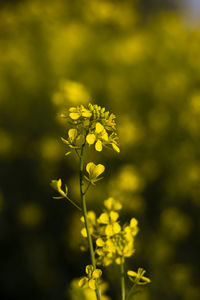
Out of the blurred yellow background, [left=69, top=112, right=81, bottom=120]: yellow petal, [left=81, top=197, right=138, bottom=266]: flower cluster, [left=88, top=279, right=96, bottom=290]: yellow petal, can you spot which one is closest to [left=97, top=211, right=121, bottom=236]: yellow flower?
[left=81, top=197, right=138, bottom=266]: flower cluster

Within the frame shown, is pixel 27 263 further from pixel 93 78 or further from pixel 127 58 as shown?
pixel 127 58

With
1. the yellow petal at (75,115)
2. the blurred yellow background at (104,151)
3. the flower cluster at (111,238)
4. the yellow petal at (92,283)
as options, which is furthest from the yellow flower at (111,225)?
the blurred yellow background at (104,151)

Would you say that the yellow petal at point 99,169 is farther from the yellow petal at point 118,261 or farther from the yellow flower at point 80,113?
the yellow petal at point 118,261

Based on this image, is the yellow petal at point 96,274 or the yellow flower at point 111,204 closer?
the yellow petal at point 96,274

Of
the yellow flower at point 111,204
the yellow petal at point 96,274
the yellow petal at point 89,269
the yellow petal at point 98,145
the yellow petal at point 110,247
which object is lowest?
the yellow petal at point 96,274

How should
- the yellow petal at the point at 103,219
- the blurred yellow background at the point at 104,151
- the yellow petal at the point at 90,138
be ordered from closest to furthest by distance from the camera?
the yellow petal at the point at 90,138 → the yellow petal at the point at 103,219 → the blurred yellow background at the point at 104,151

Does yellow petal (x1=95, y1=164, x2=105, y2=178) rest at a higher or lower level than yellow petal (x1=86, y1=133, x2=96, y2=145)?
lower

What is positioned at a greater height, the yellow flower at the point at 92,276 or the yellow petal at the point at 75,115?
the yellow petal at the point at 75,115

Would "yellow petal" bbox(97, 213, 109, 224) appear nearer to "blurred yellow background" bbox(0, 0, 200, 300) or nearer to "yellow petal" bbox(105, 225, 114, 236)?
"yellow petal" bbox(105, 225, 114, 236)
